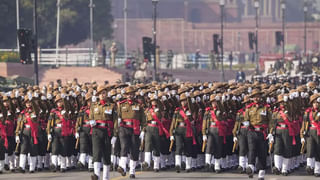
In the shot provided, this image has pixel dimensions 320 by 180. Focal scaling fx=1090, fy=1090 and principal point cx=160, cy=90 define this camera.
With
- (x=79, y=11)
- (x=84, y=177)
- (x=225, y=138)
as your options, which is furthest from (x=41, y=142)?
(x=79, y=11)

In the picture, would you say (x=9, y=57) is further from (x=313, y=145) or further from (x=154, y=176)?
(x=313, y=145)

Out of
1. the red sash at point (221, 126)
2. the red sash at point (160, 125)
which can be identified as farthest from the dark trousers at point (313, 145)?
the red sash at point (160, 125)

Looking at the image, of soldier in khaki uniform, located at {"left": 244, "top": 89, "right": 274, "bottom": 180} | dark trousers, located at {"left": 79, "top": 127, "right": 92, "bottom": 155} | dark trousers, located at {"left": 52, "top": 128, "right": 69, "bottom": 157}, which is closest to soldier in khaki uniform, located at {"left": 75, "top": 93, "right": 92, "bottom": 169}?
dark trousers, located at {"left": 79, "top": 127, "right": 92, "bottom": 155}

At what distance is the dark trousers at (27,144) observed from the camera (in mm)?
25189

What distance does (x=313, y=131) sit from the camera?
951 inches

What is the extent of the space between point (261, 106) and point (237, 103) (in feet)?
5.94

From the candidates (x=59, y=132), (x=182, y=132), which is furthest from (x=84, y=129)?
(x=182, y=132)

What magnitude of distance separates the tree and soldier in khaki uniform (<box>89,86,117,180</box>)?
53987 mm

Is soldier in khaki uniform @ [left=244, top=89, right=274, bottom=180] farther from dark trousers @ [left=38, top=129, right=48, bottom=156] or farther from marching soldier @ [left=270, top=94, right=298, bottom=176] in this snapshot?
dark trousers @ [left=38, top=129, right=48, bottom=156]

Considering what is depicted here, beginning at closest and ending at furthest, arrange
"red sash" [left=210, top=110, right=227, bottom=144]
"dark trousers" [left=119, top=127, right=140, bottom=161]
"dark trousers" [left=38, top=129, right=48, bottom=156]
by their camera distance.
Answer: "dark trousers" [left=119, top=127, right=140, bottom=161] → "red sash" [left=210, top=110, right=227, bottom=144] → "dark trousers" [left=38, top=129, right=48, bottom=156]

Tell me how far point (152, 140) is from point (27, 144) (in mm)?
2908

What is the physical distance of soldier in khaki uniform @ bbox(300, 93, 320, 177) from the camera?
2402cm

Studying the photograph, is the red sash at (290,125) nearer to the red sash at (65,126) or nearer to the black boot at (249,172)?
the black boot at (249,172)

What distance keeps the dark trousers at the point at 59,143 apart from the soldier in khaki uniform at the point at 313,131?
5495mm
